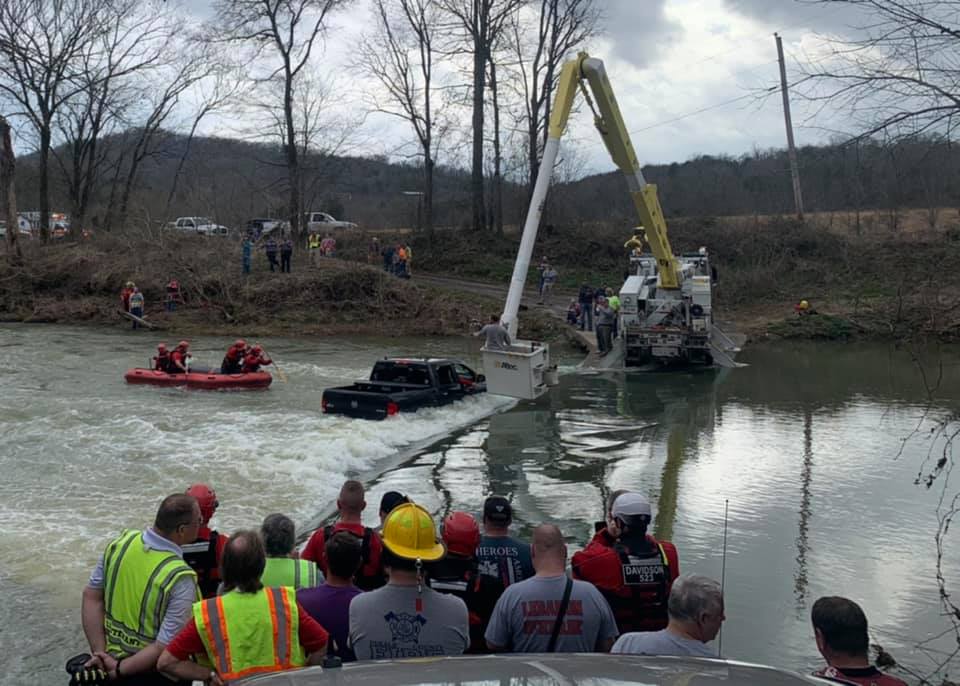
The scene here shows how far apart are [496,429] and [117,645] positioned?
13803mm

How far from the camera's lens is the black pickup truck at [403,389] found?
17.8m

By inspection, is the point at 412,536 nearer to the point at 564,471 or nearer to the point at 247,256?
the point at 564,471

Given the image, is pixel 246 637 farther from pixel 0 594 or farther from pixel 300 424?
pixel 300 424

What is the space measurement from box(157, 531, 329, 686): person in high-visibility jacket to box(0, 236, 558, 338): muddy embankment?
3027cm

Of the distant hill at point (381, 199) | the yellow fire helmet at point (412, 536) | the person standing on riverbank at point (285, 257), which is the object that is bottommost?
the yellow fire helmet at point (412, 536)

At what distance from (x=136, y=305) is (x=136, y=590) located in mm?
31456

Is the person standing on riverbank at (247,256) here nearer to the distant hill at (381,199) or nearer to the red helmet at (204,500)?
the distant hill at (381,199)

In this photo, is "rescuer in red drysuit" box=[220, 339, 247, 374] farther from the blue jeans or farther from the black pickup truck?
the blue jeans

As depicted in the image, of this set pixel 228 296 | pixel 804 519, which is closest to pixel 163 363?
pixel 228 296

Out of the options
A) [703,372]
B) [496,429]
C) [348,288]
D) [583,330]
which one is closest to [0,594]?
[496,429]

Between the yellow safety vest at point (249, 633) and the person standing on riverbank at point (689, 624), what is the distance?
4.95 ft

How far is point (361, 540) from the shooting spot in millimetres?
5789

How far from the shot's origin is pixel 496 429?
18281 millimetres

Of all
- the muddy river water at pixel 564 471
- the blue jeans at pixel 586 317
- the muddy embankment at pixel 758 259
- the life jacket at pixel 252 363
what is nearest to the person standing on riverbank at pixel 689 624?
the muddy river water at pixel 564 471
